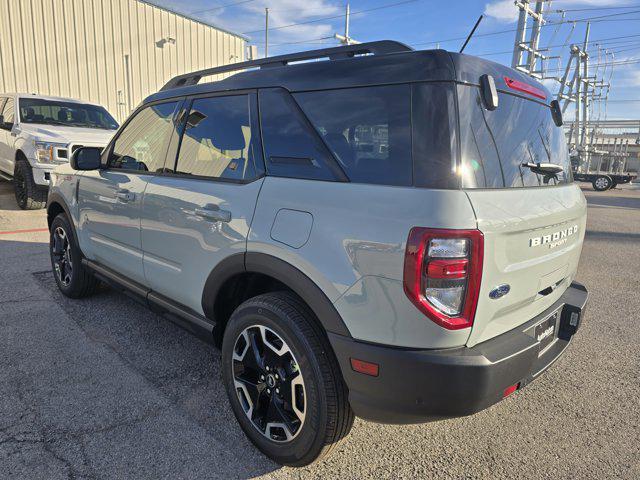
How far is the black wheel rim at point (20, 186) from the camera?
8219mm

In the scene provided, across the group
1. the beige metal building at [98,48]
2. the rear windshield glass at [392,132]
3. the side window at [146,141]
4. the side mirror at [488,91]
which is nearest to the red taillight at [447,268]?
the rear windshield glass at [392,132]

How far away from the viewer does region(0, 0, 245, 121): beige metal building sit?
12648 mm

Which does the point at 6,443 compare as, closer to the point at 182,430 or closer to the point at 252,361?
the point at 182,430

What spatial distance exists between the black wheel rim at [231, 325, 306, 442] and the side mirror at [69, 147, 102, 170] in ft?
6.70

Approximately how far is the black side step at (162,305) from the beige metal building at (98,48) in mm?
12582

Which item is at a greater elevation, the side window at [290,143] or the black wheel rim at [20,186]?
the side window at [290,143]

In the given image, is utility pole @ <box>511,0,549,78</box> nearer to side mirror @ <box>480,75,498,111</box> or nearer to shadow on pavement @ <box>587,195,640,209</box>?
shadow on pavement @ <box>587,195,640,209</box>

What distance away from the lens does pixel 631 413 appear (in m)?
2.69

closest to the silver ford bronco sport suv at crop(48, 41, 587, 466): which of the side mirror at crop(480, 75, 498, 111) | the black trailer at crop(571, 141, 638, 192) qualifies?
the side mirror at crop(480, 75, 498, 111)

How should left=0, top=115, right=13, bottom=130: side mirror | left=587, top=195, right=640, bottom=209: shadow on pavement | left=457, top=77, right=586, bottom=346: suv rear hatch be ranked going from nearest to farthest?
left=457, top=77, right=586, bottom=346: suv rear hatch < left=0, top=115, right=13, bottom=130: side mirror < left=587, top=195, right=640, bottom=209: shadow on pavement

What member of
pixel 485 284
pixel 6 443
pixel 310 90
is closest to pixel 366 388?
pixel 485 284

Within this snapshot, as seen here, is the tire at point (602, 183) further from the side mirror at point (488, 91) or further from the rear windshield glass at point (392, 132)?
the rear windshield glass at point (392, 132)

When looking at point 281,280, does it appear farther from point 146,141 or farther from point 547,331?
point 146,141

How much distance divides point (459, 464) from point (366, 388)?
2.77ft
